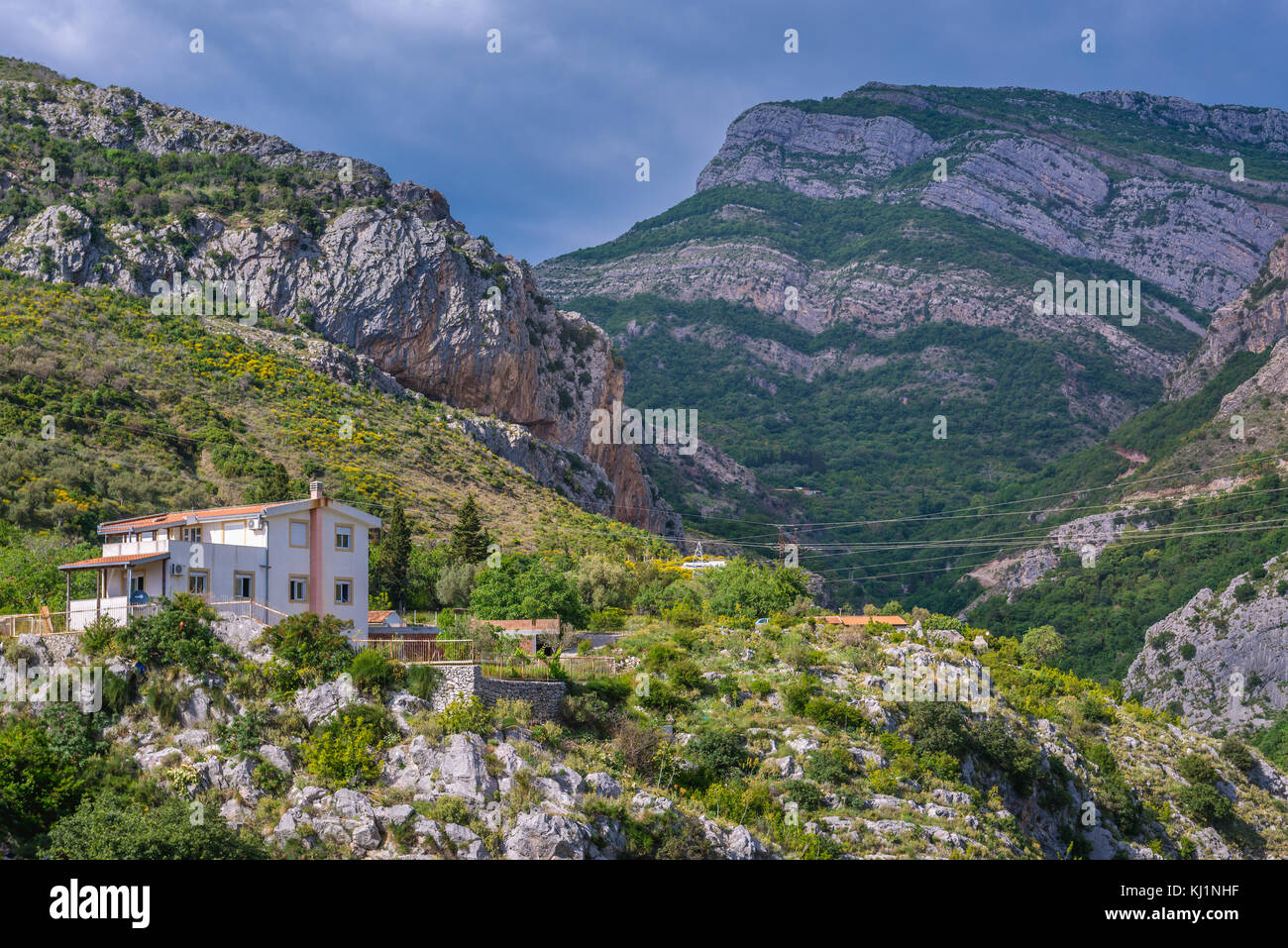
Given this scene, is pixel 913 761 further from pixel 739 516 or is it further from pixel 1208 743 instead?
pixel 739 516

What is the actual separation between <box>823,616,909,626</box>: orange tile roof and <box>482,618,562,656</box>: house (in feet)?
40.4

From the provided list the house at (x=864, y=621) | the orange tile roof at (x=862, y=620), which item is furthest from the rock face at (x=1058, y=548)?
the house at (x=864, y=621)

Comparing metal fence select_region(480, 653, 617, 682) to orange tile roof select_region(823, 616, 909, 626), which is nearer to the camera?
metal fence select_region(480, 653, 617, 682)

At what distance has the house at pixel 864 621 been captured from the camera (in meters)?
48.8

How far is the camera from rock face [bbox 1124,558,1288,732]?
73875mm

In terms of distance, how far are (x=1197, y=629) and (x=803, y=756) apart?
199 feet

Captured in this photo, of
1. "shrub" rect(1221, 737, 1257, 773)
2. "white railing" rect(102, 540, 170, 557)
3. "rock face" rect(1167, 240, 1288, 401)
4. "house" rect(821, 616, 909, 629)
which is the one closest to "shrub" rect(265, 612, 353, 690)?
"white railing" rect(102, 540, 170, 557)

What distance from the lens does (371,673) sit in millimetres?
28188

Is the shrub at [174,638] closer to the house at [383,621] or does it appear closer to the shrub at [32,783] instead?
the shrub at [32,783]

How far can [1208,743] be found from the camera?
5709cm

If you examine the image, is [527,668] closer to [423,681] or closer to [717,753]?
[423,681]

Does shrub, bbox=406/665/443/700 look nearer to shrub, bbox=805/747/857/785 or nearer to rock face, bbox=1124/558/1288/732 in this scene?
shrub, bbox=805/747/857/785
